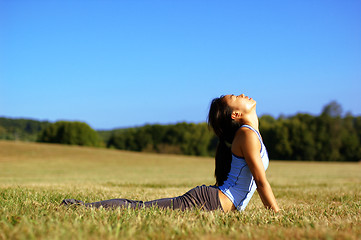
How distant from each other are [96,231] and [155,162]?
48394 millimetres

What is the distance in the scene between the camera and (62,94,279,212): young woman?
A: 4.10 metres

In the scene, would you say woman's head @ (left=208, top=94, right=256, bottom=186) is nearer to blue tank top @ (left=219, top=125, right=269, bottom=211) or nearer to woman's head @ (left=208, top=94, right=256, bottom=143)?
woman's head @ (left=208, top=94, right=256, bottom=143)

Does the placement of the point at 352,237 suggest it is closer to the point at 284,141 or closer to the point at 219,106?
the point at 219,106

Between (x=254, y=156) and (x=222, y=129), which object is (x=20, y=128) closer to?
(x=222, y=129)

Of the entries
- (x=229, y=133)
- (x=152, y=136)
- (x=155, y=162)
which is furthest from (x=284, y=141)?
(x=229, y=133)

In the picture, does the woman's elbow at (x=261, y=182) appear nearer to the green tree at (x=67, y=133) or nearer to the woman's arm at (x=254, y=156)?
the woman's arm at (x=254, y=156)

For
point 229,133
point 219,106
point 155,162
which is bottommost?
point 155,162

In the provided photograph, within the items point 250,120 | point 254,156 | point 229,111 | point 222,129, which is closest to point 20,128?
point 222,129

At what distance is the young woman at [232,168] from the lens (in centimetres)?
410

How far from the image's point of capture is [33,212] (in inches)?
144

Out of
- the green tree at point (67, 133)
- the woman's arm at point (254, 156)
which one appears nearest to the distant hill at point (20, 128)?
the green tree at point (67, 133)

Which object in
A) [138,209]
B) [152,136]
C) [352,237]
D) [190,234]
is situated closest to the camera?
[352,237]

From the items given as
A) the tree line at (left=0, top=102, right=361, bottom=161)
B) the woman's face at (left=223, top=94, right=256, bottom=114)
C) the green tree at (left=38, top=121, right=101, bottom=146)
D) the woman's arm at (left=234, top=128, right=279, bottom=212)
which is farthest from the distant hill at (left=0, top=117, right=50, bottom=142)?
the woman's arm at (left=234, top=128, right=279, bottom=212)

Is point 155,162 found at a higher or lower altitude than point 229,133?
lower
